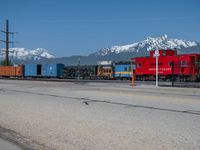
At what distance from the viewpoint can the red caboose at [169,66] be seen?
135 feet

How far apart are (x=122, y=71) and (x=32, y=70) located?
23.7 m

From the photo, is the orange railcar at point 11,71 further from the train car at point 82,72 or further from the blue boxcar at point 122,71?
the blue boxcar at point 122,71

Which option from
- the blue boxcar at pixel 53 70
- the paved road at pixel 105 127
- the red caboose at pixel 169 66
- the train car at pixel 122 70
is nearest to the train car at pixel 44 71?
the blue boxcar at pixel 53 70

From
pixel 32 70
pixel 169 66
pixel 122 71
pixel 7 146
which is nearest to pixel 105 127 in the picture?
pixel 7 146

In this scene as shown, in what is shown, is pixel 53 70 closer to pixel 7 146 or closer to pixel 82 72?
pixel 82 72

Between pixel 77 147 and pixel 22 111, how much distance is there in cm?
587

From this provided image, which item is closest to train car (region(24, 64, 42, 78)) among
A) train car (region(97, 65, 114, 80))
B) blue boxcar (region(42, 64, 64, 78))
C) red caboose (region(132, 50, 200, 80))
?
blue boxcar (region(42, 64, 64, 78))

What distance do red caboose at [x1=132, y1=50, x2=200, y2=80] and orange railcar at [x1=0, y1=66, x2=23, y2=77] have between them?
32.7 m

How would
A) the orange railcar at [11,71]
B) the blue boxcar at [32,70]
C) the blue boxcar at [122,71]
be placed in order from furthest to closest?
the orange railcar at [11,71]
the blue boxcar at [32,70]
the blue boxcar at [122,71]

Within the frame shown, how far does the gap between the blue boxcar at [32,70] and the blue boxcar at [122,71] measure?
19598 millimetres

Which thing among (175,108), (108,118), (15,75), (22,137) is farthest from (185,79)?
(15,75)

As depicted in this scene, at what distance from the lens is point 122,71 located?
58031 millimetres

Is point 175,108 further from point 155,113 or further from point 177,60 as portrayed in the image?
point 177,60

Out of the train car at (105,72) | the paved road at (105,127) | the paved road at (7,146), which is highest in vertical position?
the train car at (105,72)
